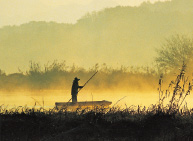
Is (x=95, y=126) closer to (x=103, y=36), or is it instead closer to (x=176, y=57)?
(x=176, y=57)

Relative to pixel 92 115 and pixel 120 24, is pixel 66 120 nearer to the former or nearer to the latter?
pixel 92 115

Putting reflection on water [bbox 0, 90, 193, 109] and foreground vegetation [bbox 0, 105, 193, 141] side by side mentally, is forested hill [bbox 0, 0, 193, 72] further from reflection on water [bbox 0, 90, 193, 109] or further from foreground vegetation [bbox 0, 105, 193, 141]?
foreground vegetation [bbox 0, 105, 193, 141]

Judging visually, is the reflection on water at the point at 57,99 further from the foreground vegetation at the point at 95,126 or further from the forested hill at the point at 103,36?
the forested hill at the point at 103,36

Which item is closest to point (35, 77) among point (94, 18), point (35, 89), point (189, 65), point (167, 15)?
point (35, 89)

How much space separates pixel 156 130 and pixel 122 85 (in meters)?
30.8

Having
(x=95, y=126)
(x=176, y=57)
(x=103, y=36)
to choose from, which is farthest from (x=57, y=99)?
(x=103, y=36)

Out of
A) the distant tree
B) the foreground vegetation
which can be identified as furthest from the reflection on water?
the foreground vegetation

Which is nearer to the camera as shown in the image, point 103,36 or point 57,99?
point 57,99

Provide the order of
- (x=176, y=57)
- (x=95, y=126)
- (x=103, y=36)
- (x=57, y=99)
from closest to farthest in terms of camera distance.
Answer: (x=95, y=126) → (x=57, y=99) → (x=176, y=57) → (x=103, y=36)

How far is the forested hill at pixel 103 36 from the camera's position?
244ft

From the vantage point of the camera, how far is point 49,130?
517 inches

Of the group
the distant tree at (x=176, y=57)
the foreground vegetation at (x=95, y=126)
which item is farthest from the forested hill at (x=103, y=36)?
the foreground vegetation at (x=95, y=126)

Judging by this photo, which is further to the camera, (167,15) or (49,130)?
(167,15)

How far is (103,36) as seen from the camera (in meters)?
90.5
